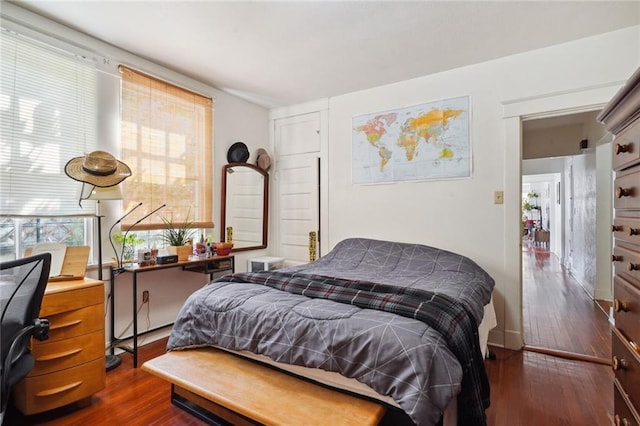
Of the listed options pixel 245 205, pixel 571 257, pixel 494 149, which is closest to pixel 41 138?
pixel 245 205

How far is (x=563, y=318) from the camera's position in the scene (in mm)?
3467

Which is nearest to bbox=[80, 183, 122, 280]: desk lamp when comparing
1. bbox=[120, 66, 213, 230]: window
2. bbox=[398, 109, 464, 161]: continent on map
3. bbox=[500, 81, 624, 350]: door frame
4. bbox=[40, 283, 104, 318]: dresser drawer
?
bbox=[120, 66, 213, 230]: window

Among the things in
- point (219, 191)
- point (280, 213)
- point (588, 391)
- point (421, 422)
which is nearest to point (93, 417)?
point (421, 422)

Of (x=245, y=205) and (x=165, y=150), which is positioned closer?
(x=165, y=150)

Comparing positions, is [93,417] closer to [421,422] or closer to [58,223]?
[58,223]

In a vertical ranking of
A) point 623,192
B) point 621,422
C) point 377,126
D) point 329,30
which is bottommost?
point 621,422

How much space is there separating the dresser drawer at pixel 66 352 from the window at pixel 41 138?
801 millimetres

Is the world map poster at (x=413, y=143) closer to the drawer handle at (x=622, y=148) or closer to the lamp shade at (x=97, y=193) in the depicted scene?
the drawer handle at (x=622, y=148)

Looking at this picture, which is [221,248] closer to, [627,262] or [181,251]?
[181,251]

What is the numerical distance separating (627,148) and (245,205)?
3.40 meters

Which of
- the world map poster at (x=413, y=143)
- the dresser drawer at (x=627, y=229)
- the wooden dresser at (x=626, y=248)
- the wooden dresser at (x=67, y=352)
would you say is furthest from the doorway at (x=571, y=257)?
the wooden dresser at (x=67, y=352)

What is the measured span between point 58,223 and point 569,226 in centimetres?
753

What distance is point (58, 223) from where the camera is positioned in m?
2.39

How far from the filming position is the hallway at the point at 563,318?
109 inches
